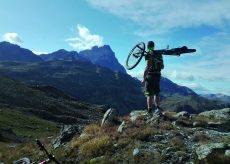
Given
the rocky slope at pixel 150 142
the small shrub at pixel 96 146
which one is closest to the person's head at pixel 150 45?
the rocky slope at pixel 150 142

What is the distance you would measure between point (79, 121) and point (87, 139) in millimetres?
146717

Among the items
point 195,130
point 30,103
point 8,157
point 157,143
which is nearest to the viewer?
point 157,143

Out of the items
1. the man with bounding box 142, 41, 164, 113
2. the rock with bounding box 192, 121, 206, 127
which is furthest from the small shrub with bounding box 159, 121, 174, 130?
the man with bounding box 142, 41, 164, 113

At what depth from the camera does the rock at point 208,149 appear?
1464cm

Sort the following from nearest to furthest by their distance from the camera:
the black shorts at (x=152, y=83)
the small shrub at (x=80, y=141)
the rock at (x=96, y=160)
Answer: the rock at (x=96, y=160) → the small shrub at (x=80, y=141) → the black shorts at (x=152, y=83)

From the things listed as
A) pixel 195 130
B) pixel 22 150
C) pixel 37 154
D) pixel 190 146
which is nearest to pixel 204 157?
pixel 190 146

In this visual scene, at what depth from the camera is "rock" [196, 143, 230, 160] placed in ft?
48.0

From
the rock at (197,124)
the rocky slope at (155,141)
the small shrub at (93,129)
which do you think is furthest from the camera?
the rock at (197,124)

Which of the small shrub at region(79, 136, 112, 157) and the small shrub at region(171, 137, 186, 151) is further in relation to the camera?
the small shrub at region(79, 136, 112, 157)

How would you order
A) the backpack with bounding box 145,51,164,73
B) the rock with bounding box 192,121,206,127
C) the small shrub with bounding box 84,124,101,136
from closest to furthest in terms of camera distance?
the small shrub with bounding box 84,124,101,136 → the rock with bounding box 192,121,206,127 → the backpack with bounding box 145,51,164,73

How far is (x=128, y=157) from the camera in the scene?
16.2 m

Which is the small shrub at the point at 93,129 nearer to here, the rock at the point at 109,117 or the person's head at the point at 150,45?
the rock at the point at 109,117

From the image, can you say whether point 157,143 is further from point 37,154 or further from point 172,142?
point 37,154

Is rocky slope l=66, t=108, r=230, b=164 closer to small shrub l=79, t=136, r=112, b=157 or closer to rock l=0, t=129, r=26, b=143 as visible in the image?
small shrub l=79, t=136, r=112, b=157
